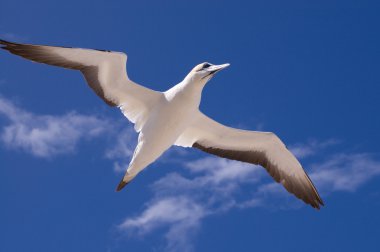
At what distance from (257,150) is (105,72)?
4255mm

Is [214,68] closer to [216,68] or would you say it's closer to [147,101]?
[216,68]

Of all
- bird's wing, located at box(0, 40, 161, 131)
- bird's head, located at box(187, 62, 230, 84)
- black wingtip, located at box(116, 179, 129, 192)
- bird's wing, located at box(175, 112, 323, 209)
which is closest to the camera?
bird's wing, located at box(0, 40, 161, 131)

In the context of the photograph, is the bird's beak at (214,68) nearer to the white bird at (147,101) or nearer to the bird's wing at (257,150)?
the white bird at (147,101)

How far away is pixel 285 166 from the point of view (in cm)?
1672

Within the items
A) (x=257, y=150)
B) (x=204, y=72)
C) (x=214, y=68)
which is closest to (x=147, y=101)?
(x=204, y=72)

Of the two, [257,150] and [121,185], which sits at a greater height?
[257,150]

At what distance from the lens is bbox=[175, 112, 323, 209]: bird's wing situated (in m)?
16.4

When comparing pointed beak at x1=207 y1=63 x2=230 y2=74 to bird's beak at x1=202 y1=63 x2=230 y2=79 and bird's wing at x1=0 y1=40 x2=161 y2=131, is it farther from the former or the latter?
bird's wing at x1=0 y1=40 x2=161 y2=131

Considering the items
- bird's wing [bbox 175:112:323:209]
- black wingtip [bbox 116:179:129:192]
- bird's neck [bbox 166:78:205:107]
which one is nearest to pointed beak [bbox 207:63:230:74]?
bird's neck [bbox 166:78:205:107]

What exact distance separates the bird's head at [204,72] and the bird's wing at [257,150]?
188 cm

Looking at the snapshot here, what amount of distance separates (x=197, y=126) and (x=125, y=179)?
7.97 ft

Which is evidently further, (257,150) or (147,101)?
(257,150)

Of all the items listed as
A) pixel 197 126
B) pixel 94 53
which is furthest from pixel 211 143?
pixel 94 53

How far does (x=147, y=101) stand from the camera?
49.9 ft
